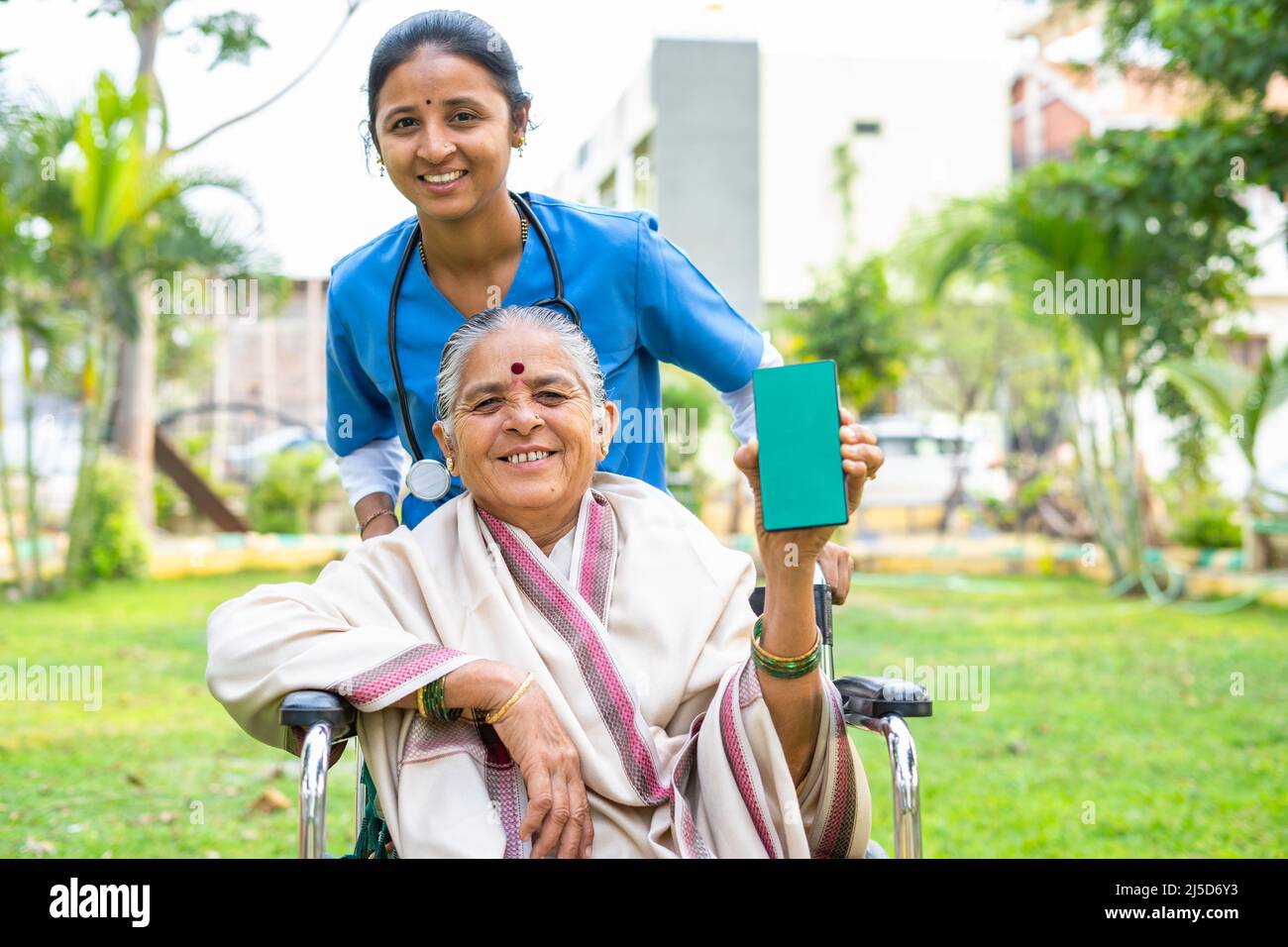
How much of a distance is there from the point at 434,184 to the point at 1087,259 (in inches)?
307

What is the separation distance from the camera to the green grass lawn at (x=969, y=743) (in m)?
4.21

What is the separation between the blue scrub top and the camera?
7.76ft

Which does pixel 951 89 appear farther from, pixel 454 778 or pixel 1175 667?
pixel 454 778

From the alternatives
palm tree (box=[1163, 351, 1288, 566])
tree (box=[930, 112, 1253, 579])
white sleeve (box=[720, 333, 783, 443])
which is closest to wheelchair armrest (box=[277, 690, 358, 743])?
white sleeve (box=[720, 333, 783, 443])

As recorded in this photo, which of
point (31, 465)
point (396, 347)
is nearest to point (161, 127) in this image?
point (31, 465)

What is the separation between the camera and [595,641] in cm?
202

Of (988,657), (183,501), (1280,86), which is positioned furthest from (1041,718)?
(1280,86)

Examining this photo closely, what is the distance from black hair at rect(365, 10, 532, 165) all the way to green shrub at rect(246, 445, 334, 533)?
10.9m

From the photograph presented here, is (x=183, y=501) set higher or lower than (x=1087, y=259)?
lower

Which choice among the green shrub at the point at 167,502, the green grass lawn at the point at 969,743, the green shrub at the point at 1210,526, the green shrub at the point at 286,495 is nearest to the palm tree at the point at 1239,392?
the green grass lawn at the point at 969,743

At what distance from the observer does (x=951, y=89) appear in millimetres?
24125

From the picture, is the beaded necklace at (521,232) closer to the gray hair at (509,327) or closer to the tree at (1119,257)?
the gray hair at (509,327)

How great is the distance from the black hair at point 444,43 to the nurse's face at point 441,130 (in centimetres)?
1
